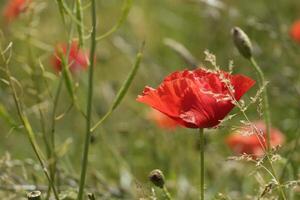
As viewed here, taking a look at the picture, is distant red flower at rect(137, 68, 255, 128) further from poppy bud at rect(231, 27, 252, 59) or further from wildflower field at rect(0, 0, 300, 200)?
poppy bud at rect(231, 27, 252, 59)

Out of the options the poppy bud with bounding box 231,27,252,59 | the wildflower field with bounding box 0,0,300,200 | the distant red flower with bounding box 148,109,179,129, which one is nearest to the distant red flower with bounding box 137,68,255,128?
the wildflower field with bounding box 0,0,300,200

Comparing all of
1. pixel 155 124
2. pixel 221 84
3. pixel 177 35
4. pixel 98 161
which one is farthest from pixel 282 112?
pixel 221 84

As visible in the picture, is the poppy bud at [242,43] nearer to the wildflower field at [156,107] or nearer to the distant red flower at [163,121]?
the wildflower field at [156,107]

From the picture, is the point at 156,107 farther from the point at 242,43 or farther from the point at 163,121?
the point at 163,121

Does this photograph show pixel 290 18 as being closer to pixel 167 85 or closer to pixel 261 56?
pixel 261 56

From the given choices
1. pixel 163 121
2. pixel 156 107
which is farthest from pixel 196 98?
pixel 163 121

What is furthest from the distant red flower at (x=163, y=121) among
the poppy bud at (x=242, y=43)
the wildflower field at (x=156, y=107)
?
the poppy bud at (x=242, y=43)

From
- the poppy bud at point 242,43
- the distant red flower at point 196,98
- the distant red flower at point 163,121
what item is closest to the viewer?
the distant red flower at point 196,98
